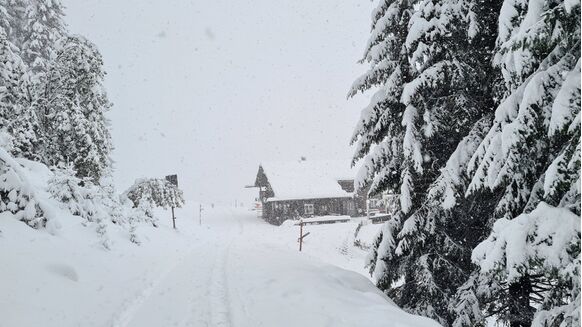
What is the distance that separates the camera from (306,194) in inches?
1668

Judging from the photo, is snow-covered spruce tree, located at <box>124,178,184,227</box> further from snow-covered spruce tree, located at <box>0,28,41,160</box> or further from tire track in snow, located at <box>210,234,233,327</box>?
tire track in snow, located at <box>210,234,233,327</box>

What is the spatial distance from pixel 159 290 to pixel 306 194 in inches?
1317

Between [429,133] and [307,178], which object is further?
[307,178]

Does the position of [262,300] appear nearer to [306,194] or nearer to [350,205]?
[306,194]

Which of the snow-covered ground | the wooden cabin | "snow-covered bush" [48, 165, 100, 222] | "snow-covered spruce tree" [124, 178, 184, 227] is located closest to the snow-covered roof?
the wooden cabin

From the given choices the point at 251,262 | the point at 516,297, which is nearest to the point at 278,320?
the point at 516,297

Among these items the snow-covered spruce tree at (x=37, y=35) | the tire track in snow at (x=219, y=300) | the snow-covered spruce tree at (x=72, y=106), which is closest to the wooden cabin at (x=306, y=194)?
the snow-covered spruce tree at (x=72, y=106)

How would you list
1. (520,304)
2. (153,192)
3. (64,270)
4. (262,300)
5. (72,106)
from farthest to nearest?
(153,192) → (72,106) → (64,270) → (262,300) → (520,304)

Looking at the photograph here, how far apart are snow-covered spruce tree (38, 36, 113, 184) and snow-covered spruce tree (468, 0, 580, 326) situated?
683 inches

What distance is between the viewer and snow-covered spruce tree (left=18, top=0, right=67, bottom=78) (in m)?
21.6

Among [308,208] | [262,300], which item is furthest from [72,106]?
[308,208]

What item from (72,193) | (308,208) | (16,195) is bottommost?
(308,208)

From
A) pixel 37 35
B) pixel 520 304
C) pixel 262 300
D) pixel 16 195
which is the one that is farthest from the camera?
pixel 37 35

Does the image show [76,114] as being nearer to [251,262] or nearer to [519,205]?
[251,262]
